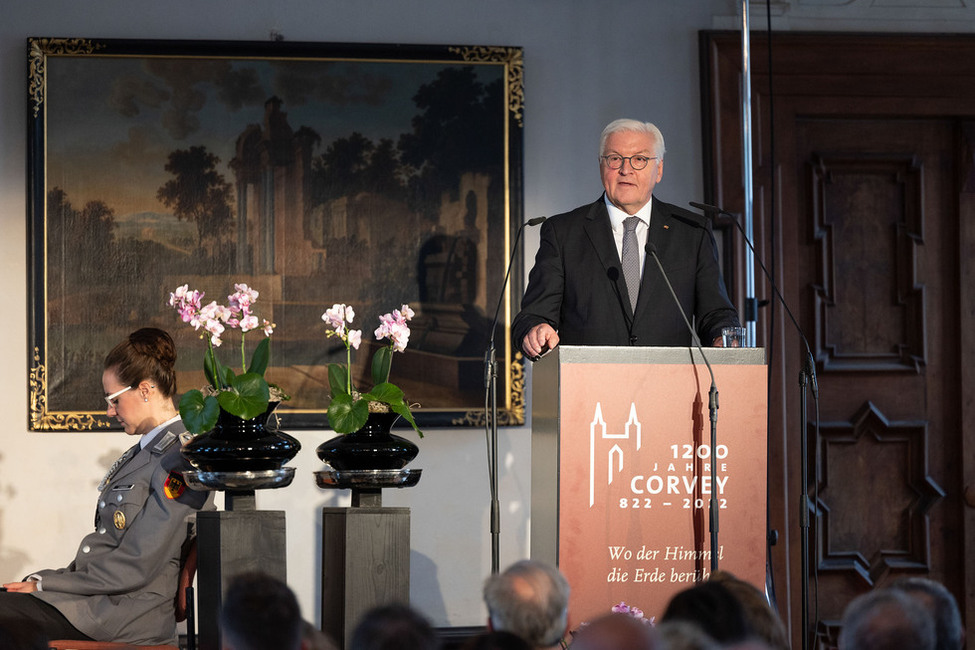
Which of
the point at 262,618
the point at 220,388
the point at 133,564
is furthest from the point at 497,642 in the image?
the point at 133,564

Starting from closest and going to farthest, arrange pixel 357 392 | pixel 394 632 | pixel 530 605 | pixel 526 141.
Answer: pixel 394 632 → pixel 530 605 → pixel 357 392 → pixel 526 141

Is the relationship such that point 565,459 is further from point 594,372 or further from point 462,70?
point 462,70

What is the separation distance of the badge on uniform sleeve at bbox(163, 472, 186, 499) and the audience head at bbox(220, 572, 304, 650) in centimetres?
163

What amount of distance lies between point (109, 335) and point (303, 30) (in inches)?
62.8

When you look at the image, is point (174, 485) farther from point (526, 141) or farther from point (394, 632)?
point (526, 141)

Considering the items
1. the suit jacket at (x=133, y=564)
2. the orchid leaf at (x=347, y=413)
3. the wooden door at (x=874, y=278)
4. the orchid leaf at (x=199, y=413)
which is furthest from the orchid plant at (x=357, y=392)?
the wooden door at (x=874, y=278)

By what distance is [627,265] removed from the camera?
3596 millimetres

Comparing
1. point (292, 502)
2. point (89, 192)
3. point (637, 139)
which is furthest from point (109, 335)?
point (637, 139)

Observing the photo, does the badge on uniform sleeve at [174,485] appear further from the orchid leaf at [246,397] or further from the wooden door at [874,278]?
the wooden door at [874,278]

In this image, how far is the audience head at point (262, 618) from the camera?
5.57 ft

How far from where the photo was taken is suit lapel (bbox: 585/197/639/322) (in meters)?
3.56

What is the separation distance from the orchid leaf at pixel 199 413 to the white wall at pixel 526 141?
1.72 metres

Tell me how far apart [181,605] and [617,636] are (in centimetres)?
Result: 224

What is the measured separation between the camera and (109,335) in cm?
482
